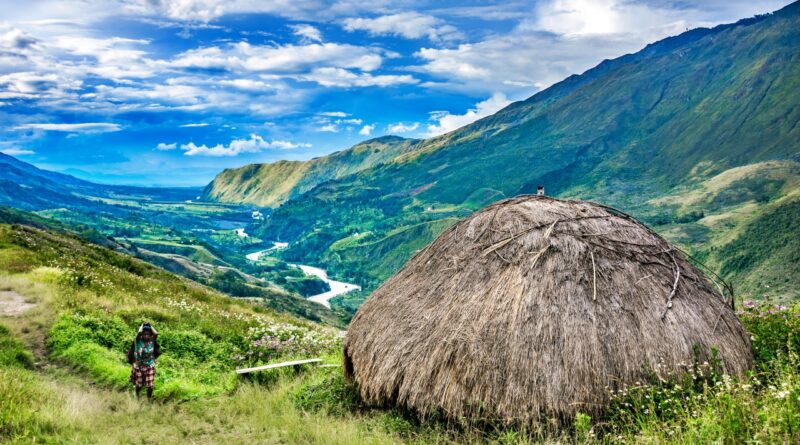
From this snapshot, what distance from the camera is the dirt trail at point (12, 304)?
646 inches

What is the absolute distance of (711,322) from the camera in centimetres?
1014

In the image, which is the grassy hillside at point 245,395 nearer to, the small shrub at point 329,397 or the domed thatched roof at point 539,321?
the small shrub at point 329,397

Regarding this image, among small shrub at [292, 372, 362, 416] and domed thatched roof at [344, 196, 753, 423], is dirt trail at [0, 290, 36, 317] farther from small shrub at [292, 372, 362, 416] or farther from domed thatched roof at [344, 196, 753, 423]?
domed thatched roof at [344, 196, 753, 423]

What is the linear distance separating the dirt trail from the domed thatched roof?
37.3 ft

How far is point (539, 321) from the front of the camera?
31.7 ft

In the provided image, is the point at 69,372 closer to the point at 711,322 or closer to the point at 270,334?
the point at 270,334

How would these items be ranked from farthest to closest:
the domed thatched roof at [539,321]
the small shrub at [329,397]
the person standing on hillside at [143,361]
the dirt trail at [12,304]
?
the dirt trail at [12,304]
the person standing on hillside at [143,361]
the small shrub at [329,397]
the domed thatched roof at [539,321]

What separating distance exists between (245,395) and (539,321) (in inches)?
261

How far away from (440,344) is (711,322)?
515cm

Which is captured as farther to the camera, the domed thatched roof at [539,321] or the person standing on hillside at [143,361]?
the person standing on hillside at [143,361]

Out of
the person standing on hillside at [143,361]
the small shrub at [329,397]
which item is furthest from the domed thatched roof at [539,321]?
the person standing on hillside at [143,361]

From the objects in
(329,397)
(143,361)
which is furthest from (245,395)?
(143,361)

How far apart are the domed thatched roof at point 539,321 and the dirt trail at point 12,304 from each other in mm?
11374

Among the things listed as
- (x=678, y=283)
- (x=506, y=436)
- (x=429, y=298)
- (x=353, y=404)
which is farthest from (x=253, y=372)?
(x=678, y=283)
